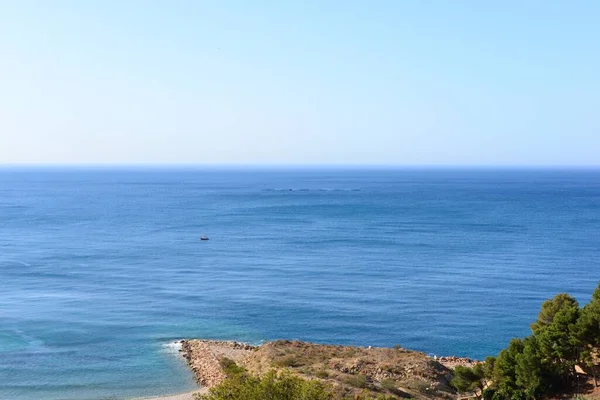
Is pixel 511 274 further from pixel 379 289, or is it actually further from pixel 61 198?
pixel 61 198

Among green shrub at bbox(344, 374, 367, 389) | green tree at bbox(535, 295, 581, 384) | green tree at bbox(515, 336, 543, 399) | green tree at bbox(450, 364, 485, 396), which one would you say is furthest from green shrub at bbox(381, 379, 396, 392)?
green tree at bbox(535, 295, 581, 384)

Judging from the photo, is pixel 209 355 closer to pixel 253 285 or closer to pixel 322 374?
Answer: pixel 322 374

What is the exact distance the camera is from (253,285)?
72625 mm

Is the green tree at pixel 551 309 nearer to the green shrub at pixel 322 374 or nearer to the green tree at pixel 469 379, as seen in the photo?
the green tree at pixel 469 379

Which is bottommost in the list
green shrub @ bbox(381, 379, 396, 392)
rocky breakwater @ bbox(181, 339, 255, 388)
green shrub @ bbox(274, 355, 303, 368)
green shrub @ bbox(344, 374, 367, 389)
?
rocky breakwater @ bbox(181, 339, 255, 388)

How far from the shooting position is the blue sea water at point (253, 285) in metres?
49.2

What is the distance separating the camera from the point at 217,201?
19062 cm

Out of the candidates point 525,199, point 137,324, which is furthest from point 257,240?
point 525,199

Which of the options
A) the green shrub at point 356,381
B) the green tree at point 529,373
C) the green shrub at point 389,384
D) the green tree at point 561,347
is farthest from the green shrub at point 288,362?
the green tree at point 561,347

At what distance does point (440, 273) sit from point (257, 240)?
1508 inches

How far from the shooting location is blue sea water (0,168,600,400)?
49.2 m

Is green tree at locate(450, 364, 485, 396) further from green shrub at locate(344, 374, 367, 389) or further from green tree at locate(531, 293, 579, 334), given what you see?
green tree at locate(531, 293, 579, 334)

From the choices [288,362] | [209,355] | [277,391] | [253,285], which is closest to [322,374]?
[288,362]

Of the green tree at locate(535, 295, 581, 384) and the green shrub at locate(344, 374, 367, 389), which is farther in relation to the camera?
the green shrub at locate(344, 374, 367, 389)
